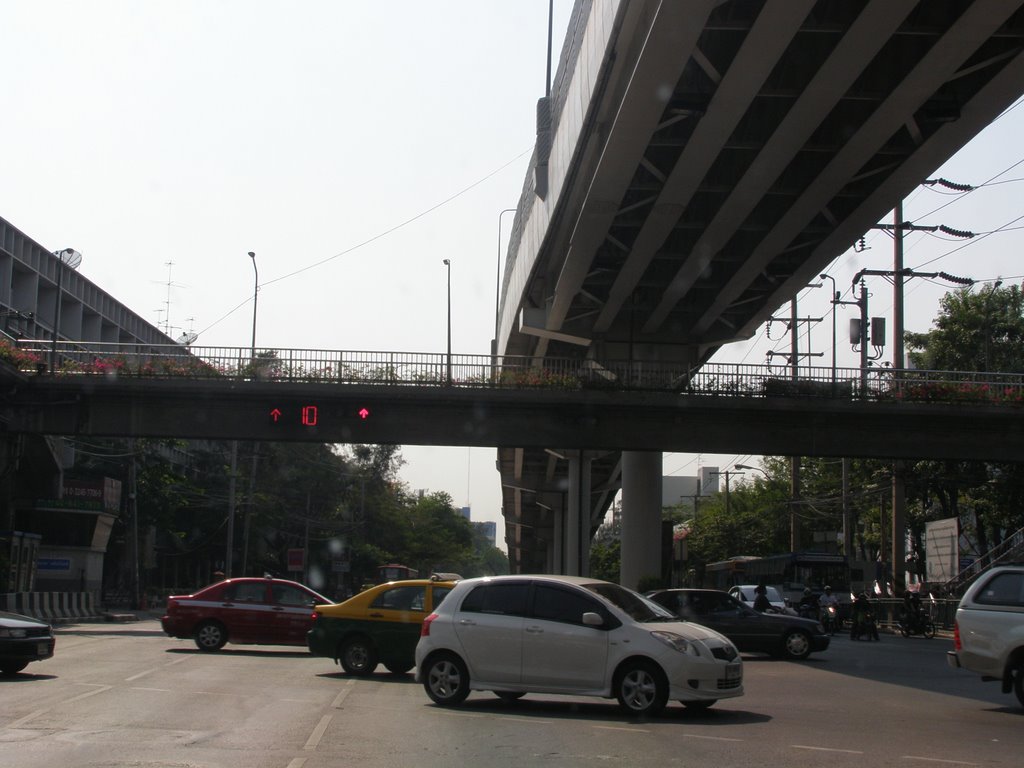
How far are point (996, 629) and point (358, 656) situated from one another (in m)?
9.15

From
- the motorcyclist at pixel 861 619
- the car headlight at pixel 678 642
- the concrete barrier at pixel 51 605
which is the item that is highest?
the car headlight at pixel 678 642

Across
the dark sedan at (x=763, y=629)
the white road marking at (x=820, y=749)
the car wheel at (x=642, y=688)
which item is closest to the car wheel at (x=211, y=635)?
the dark sedan at (x=763, y=629)

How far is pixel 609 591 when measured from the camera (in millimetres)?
13742

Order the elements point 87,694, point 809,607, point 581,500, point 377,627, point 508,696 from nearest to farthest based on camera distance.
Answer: point 508,696, point 87,694, point 377,627, point 809,607, point 581,500

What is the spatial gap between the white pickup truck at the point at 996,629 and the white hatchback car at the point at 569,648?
3353mm

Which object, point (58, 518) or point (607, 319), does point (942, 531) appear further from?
point (58, 518)

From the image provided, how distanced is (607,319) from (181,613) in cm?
1924

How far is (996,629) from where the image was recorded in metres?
14.3

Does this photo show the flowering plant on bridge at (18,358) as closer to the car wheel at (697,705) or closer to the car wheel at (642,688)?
the car wheel at (697,705)

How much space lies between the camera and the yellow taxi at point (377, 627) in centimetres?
1789

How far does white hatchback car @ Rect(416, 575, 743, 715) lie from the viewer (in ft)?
41.8

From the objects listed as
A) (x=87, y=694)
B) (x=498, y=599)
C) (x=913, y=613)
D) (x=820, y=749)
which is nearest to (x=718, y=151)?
(x=498, y=599)

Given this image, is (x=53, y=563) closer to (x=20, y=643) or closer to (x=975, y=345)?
(x=20, y=643)

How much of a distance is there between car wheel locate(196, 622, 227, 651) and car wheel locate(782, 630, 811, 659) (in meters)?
11.4
